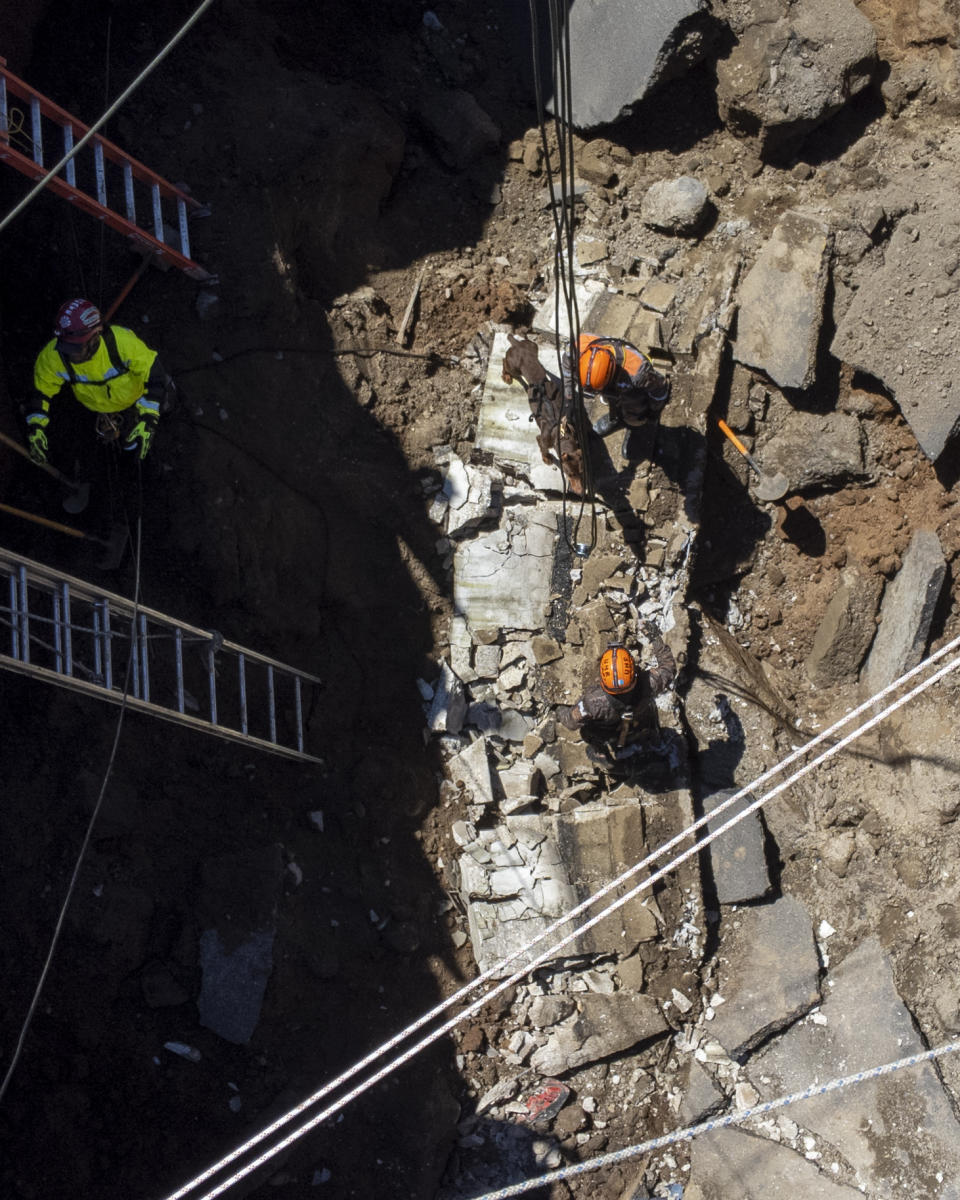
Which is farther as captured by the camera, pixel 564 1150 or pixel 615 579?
pixel 615 579

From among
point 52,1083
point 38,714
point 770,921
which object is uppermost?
point 38,714

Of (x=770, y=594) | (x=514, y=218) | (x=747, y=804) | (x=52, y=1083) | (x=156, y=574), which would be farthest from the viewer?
(x=514, y=218)

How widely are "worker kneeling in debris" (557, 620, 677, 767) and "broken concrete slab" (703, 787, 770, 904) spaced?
2.86 ft

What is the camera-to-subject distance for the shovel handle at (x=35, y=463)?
5715 millimetres

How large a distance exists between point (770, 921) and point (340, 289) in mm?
5952

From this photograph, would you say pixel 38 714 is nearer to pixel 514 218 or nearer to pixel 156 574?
pixel 156 574

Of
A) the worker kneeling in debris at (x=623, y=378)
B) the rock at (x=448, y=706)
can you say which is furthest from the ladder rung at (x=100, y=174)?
the rock at (x=448, y=706)

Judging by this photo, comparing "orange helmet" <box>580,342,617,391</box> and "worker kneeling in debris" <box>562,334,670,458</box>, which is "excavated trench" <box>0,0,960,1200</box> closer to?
"worker kneeling in debris" <box>562,334,670,458</box>

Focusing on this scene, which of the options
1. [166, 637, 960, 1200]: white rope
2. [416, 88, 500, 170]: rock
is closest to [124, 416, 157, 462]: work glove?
[166, 637, 960, 1200]: white rope

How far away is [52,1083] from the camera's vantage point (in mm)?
5766

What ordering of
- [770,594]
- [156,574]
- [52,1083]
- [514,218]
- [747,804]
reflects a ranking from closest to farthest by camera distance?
1. [52,1083]
2. [156,574]
3. [747,804]
4. [770,594]
5. [514,218]

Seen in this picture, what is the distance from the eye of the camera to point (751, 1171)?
21.3ft

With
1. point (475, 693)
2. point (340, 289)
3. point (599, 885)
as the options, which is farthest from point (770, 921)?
point (340, 289)

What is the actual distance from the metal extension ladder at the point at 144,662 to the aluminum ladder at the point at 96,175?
2.48 meters
